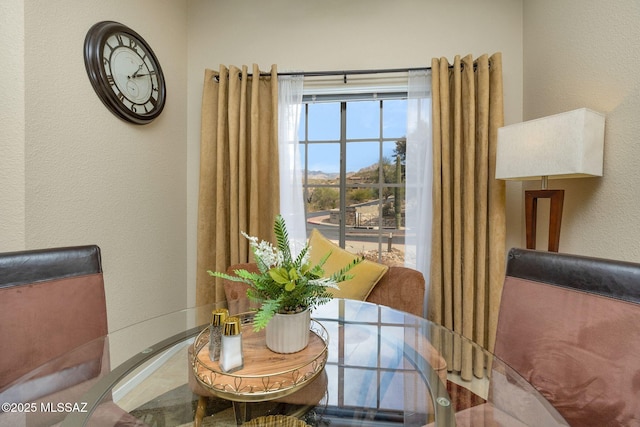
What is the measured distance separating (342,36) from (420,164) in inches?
46.9

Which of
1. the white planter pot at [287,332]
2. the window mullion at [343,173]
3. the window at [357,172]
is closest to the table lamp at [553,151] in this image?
the window at [357,172]

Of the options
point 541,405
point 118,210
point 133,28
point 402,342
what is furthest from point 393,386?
point 133,28

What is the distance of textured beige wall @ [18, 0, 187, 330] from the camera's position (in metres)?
1.38

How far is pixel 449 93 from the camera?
2.03 metres

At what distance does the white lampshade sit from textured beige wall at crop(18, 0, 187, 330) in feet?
7.57

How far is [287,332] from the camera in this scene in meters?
0.89

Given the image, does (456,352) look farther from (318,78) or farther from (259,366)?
(318,78)

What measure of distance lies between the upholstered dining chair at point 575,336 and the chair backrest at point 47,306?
1.28 metres

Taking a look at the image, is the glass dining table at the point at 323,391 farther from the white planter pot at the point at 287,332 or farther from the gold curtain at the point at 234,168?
the gold curtain at the point at 234,168

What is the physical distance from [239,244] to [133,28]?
1617 mm

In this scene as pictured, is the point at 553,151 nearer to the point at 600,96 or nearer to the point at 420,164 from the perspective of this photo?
the point at 600,96

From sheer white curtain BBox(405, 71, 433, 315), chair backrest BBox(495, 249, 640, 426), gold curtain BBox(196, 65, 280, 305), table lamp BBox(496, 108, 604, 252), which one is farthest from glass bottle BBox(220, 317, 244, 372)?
sheer white curtain BBox(405, 71, 433, 315)

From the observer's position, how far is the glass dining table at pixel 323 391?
0.75 meters

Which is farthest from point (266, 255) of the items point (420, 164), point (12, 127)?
point (420, 164)
